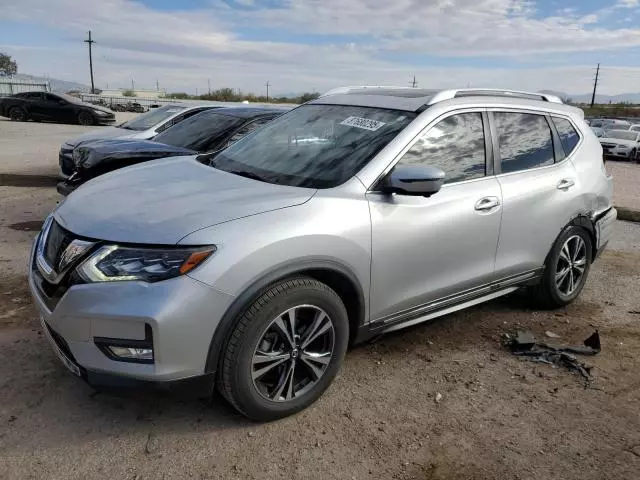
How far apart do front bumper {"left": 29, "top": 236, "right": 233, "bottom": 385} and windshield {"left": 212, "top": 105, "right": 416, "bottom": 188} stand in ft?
3.28

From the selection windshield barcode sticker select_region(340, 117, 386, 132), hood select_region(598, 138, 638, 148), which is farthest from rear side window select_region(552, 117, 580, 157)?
hood select_region(598, 138, 638, 148)

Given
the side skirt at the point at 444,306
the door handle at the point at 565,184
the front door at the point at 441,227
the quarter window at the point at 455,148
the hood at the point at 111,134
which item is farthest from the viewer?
the hood at the point at 111,134

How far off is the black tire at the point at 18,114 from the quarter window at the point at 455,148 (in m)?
26.2

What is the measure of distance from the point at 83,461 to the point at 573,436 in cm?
252

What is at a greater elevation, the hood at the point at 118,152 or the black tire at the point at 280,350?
the hood at the point at 118,152

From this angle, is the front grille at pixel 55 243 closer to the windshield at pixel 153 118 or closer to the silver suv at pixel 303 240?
the silver suv at pixel 303 240

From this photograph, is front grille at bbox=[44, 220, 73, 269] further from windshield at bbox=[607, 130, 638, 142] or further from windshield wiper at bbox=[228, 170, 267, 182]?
windshield at bbox=[607, 130, 638, 142]

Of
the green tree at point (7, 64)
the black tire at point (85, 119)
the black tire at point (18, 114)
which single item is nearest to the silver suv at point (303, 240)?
the black tire at point (85, 119)

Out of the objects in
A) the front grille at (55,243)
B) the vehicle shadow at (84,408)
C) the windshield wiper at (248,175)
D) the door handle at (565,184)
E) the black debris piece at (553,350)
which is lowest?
the black debris piece at (553,350)

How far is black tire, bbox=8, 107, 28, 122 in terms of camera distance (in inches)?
985

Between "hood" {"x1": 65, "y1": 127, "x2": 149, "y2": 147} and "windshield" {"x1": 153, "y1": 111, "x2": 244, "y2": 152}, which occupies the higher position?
"windshield" {"x1": 153, "y1": 111, "x2": 244, "y2": 152}

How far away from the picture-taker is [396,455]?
276 cm

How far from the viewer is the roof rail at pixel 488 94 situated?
366 centimetres

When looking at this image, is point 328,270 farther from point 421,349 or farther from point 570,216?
point 570,216
